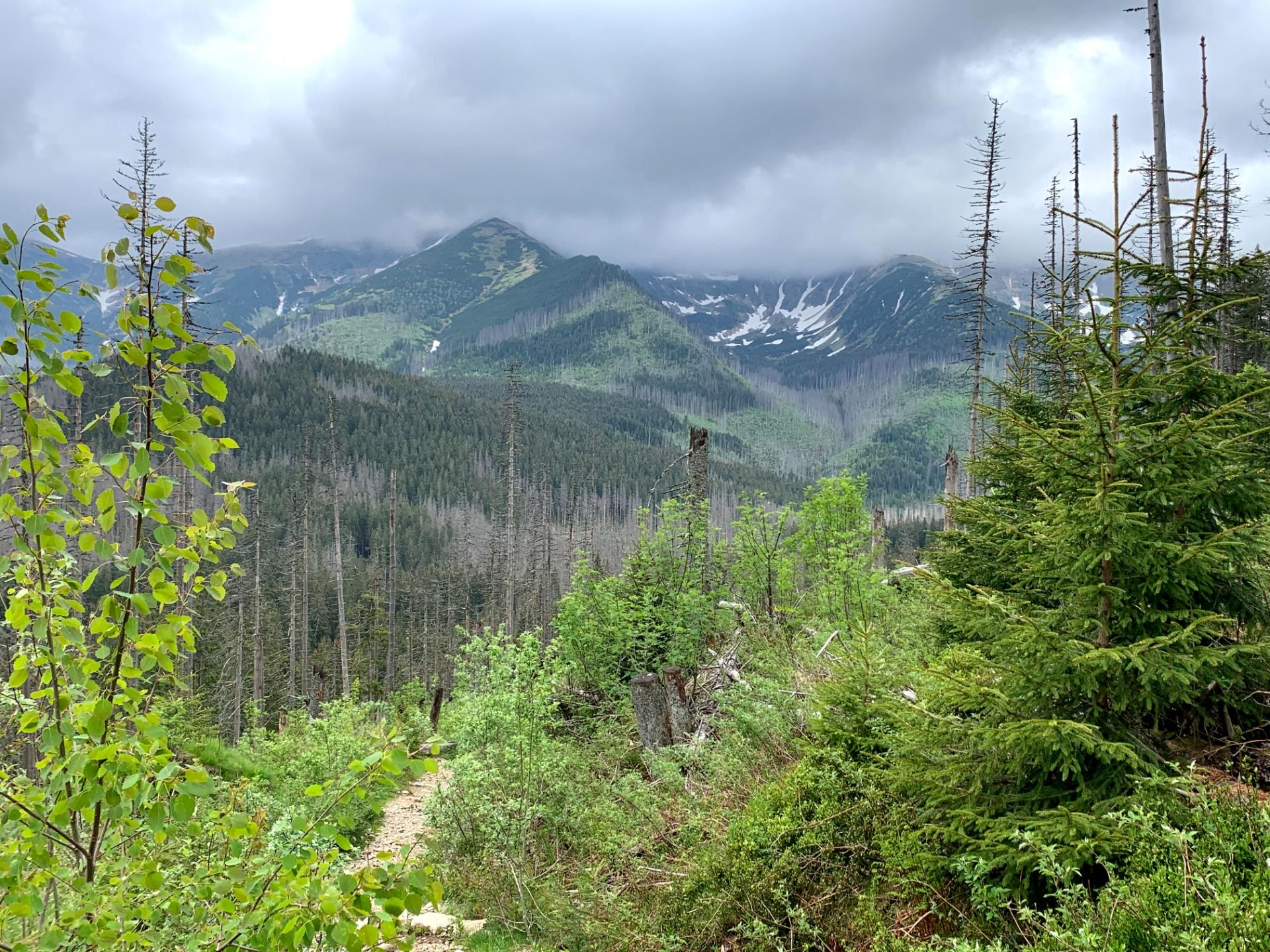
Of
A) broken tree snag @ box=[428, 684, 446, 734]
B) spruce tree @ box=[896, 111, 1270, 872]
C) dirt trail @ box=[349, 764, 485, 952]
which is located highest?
spruce tree @ box=[896, 111, 1270, 872]

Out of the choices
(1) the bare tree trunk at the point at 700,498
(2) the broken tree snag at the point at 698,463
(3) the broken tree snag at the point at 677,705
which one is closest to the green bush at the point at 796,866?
(3) the broken tree snag at the point at 677,705

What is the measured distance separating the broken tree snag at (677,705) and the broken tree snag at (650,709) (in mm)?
227

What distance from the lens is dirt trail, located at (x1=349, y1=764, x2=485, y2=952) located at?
260 inches

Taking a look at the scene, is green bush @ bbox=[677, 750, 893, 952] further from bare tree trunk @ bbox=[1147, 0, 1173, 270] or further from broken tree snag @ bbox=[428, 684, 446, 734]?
broken tree snag @ bbox=[428, 684, 446, 734]

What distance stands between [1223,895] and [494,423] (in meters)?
145

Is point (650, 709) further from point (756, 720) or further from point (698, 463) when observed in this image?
point (698, 463)

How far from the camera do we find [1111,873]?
292cm

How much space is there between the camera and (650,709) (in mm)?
7965

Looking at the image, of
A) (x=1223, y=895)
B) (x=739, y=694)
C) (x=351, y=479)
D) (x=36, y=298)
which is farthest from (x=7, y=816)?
(x=351, y=479)

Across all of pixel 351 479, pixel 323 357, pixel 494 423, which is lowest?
pixel 351 479

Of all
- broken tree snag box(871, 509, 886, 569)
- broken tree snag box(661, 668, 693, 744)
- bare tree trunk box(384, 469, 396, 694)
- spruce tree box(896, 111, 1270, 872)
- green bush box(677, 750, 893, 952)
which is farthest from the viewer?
bare tree trunk box(384, 469, 396, 694)

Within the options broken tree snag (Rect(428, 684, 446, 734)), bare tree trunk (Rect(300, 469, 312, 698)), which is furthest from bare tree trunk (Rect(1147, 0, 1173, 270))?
bare tree trunk (Rect(300, 469, 312, 698))

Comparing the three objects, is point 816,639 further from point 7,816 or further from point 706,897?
Result: point 7,816

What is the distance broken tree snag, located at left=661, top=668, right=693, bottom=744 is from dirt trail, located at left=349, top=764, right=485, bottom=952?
2765mm
